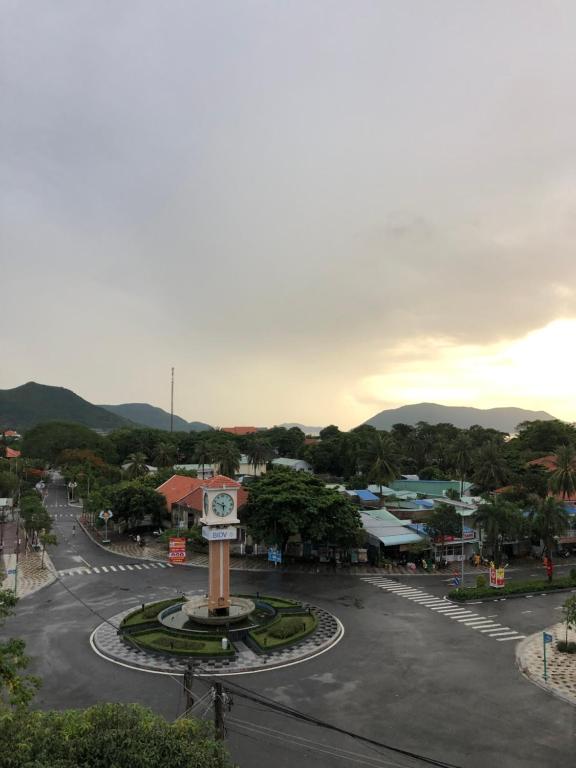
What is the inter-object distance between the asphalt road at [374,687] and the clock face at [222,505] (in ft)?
34.4

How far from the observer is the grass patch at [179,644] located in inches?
1161

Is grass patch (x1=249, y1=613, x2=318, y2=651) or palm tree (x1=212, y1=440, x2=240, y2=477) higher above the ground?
palm tree (x1=212, y1=440, x2=240, y2=477)

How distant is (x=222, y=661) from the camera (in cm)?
2894

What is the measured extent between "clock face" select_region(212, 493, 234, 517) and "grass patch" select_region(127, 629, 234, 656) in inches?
306

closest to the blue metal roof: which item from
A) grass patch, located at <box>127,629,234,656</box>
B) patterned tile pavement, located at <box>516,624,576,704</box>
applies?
patterned tile pavement, located at <box>516,624,576,704</box>

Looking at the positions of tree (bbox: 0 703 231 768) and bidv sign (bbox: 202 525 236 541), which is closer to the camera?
tree (bbox: 0 703 231 768)

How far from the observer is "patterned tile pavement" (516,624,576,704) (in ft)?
83.6

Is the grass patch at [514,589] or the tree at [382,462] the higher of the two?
the tree at [382,462]

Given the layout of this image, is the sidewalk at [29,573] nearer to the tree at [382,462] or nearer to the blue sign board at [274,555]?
the blue sign board at [274,555]

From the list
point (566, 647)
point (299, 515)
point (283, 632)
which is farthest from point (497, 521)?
point (283, 632)

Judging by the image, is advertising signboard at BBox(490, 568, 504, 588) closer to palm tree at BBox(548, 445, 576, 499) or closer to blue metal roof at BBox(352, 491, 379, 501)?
palm tree at BBox(548, 445, 576, 499)

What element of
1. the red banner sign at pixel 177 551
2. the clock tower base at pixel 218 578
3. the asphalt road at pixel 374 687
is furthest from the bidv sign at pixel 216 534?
the asphalt road at pixel 374 687

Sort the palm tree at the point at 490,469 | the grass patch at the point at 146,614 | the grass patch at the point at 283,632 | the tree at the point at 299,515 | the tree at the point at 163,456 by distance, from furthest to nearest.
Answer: the tree at the point at 163,456, the palm tree at the point at 490,469, the tree at the point at 299,515, the grass patch at the point at 146,614, the grass patch at the point at 283,632

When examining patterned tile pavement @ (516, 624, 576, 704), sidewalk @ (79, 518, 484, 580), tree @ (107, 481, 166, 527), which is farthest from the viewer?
tree @ (107, 481, 166, 527)
